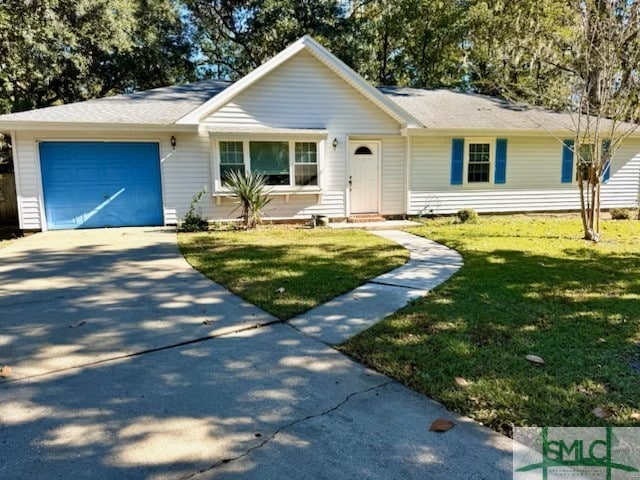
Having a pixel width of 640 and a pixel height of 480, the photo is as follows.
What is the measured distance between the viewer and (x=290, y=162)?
12.0m

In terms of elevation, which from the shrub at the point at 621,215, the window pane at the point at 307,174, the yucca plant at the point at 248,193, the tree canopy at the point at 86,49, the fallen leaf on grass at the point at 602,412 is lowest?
the fallen leaf on grass at the point at 602,412

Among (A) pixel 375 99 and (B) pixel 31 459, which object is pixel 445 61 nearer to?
(A) pixel 375 99

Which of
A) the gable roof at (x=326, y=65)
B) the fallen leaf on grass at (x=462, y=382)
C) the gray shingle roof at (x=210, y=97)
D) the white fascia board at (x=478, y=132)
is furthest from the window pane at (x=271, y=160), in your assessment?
the fallen leaf on grass at (x=462, y=382)

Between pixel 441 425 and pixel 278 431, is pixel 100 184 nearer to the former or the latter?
pixel 278 431

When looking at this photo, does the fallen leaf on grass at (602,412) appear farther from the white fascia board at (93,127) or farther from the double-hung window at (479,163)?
the double-hung window at (479,163)

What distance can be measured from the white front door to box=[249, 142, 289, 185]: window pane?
6.38ft

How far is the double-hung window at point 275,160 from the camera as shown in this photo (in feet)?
37.8

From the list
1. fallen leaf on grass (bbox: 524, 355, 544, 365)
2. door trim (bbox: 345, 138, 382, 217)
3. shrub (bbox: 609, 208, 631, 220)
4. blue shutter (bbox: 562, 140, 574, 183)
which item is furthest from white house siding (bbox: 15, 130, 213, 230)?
shrub (bbox: 609, 208, 631, 220)

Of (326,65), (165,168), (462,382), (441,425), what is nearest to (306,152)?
(326,65)

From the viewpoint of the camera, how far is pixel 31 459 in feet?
7.60

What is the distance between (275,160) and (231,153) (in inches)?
46.6

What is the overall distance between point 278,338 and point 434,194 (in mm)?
10294

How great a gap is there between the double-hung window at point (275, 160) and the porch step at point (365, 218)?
147cm

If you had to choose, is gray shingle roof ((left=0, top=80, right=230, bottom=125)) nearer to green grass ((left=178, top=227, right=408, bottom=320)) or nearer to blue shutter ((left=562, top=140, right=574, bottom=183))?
green grass ((left=178, top=227, right=408, bottom=320))
